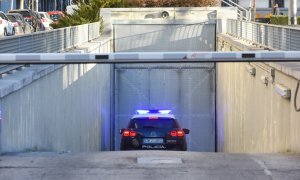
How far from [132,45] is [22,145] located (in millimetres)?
27268

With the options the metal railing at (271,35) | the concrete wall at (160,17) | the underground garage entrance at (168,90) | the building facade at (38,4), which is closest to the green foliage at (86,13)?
the concrete wall at (160,17)

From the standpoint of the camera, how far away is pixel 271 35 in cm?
2055

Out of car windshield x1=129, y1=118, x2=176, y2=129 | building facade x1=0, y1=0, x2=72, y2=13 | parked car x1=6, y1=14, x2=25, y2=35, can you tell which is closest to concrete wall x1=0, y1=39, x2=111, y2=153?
car windshield x1=129, y1=118, x2=176, y2=129

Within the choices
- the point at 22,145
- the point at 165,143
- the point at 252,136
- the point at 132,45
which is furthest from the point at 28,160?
the point at 132,45

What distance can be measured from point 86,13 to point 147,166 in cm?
3089

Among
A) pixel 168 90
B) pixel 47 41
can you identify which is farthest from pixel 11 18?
pixel 47 41

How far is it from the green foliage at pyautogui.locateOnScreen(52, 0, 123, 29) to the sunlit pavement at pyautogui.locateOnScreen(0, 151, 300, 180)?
86.5 feet

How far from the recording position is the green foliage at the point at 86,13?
1484 inches

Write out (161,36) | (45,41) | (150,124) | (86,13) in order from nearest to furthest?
(45,41)
(150,124)
(161,36)
(86,13)

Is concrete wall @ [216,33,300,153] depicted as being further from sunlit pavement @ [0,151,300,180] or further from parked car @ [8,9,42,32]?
parked car @ [8,9,42,32]

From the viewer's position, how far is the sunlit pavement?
9633 millimetres

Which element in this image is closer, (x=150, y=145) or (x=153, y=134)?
(x=150, y=145)

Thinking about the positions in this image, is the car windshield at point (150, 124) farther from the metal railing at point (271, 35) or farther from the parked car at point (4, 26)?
the parked car at point (4, 26)

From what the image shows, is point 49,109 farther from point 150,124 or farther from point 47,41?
point 150,124
